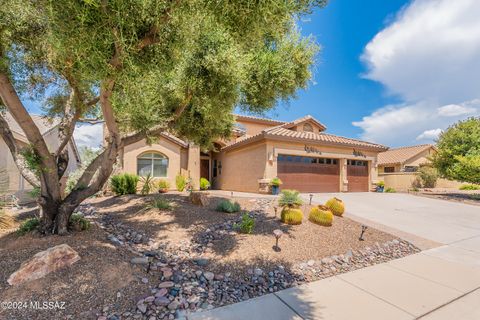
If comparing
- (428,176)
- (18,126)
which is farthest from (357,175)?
(18,126)

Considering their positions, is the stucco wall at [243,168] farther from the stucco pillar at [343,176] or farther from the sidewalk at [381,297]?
the sidewalk at [381,297]

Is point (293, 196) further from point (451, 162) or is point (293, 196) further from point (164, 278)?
point (451, 162)

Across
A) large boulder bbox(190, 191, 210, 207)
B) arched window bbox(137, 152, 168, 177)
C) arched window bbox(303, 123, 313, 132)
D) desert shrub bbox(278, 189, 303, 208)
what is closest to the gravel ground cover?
desert shrub bbox(278, 189, 303, 208)

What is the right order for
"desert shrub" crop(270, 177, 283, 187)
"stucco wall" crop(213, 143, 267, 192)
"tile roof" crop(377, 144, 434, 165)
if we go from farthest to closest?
"tile roof" crop(377, 144, 434, 165) < "stucco wall" crop(213, 143, 267, 192) < "desert shrub" crop(270, 177, 283, 187)

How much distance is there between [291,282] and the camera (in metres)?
4.54

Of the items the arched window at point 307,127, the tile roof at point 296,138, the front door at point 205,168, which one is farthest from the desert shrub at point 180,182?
the arched window at point 307,127

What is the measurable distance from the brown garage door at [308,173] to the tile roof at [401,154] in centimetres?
1528

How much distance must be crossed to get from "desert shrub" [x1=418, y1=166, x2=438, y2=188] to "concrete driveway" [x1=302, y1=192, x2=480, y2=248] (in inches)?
420

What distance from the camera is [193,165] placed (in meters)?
18.5

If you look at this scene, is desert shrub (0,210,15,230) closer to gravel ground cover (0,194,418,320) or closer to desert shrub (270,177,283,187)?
gravel ground cover (0,194,418,320)

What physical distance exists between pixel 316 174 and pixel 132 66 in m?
14.7

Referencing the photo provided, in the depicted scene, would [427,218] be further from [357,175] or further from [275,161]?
[357,175]

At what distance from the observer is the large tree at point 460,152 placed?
58.0 feet

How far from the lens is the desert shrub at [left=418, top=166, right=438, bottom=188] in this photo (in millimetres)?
23650
